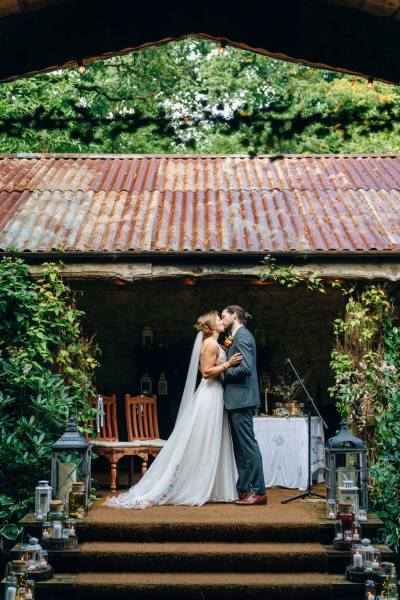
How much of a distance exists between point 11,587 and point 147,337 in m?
6.35

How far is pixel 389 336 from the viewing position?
28.9 ft

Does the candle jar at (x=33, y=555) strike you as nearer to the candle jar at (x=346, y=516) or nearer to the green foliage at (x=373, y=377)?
the candle jar at (x=346, y=516)

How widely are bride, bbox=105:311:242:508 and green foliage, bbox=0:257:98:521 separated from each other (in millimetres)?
906

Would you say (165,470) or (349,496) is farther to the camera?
(165,470)

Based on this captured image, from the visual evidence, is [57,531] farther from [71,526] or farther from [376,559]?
[376,559]

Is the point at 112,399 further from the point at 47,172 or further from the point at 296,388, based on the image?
the point at 47,172

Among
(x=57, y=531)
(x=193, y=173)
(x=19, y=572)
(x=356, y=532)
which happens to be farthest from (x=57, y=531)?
(x=193, y=173)

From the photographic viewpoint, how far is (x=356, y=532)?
264 inches

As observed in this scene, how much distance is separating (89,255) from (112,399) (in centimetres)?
214

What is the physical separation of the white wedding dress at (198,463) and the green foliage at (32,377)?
90cm

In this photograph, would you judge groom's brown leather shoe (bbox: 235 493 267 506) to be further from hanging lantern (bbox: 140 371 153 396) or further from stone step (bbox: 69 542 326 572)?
hanging lantern (bbox: 140 371 153 396)

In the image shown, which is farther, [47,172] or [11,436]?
[47,172]

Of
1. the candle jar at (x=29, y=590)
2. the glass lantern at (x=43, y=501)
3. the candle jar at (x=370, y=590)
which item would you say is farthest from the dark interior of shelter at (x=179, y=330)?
the candle jar at (x=29, y=590)

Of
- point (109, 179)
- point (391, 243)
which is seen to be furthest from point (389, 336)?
point (109, 179)
